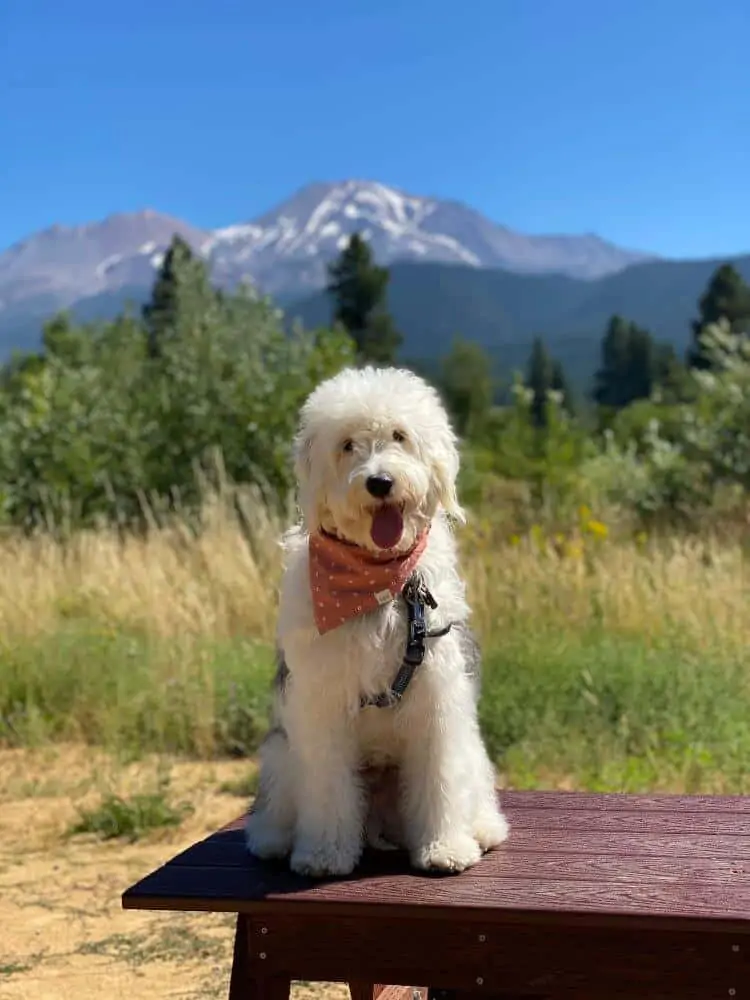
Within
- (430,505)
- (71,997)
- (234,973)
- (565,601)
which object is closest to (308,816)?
(234,973)

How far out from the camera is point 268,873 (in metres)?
3.19

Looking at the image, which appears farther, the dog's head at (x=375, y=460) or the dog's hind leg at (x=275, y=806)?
the dog's hind leg at (x=275, y=806)

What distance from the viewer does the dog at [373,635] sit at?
3.03 metres

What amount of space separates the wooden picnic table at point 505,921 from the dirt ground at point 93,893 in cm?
145

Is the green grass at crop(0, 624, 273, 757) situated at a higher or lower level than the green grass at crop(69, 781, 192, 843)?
higher

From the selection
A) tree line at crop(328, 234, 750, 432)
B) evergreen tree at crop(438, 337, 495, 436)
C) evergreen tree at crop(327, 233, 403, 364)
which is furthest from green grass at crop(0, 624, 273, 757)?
evergreen tree at crop(327, 233, 403, 364)

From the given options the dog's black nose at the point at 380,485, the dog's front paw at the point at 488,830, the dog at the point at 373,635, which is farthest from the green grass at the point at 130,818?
the dog's black nose at the point at 380,485

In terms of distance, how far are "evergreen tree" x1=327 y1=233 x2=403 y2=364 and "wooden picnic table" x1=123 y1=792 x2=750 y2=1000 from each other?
5525cm

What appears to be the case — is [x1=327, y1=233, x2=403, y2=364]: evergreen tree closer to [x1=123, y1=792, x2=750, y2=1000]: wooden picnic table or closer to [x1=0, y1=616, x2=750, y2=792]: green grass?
[x1=0, y1=616, x2=750, y2=792]: green grass

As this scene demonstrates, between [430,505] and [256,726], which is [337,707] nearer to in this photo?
[430,505]

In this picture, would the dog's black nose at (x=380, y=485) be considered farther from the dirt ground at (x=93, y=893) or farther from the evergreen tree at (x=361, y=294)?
the evergreen tree at (x=361, y=294)

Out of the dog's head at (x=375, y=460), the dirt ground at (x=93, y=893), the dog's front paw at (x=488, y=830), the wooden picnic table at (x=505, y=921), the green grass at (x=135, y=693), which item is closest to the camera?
the wooden picnic table at (x=505, y=921)

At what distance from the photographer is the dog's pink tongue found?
3.03m

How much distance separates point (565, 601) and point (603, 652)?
1.07m
